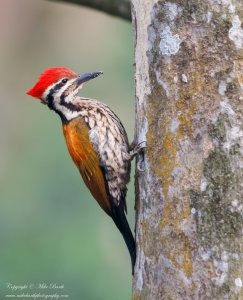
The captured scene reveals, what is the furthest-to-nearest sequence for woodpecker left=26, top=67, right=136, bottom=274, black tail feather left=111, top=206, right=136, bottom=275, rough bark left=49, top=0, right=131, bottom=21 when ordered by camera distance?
rough bark left=49, top=0, right=131, bottom=21 < woodpecker left=26, top=67, right=136, bottom=274 < black tail feather left=111, top=206, right=136, bottom=275

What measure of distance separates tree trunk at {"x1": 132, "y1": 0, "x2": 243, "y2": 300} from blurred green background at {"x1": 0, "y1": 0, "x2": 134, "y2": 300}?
2.32m

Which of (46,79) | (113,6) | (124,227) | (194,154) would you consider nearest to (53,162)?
(113,6)

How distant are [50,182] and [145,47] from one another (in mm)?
4099

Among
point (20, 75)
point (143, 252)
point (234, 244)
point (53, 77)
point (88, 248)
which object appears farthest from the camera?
point (20, 75)

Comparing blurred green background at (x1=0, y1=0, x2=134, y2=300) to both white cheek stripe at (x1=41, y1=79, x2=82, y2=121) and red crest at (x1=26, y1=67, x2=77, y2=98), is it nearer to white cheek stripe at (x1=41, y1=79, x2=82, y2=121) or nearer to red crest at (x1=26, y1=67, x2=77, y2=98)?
white cheek stripe at (x1=41, y1=79, x2=82, y2=121)

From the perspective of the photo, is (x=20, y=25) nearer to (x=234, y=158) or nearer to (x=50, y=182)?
(x=50, y=182)

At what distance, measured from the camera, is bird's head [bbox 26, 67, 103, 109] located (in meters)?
4.82

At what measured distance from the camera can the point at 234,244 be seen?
11.8ft

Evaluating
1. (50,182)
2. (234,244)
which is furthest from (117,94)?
(234,244)

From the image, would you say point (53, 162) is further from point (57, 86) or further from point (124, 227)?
point (124, 227)

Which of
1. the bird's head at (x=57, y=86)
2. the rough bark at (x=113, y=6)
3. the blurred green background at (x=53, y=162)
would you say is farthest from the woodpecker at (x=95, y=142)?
the blurred green background at (x=53, y=162)

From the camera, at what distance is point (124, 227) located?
4.57 metres

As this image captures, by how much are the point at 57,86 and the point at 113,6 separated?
94 cm

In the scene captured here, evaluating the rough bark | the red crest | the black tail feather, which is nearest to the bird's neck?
the red crest
